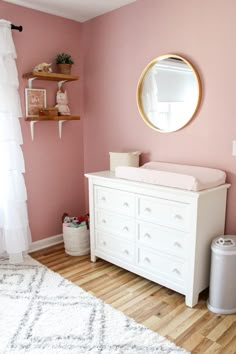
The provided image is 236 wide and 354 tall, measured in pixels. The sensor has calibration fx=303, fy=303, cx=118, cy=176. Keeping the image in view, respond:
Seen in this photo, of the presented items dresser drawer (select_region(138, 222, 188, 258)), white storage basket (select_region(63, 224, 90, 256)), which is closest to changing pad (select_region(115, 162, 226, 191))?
dresser drawer (select_region(138, 222, 188, 258))

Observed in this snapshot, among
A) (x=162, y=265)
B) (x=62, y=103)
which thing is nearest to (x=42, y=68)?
(x=62, y=103)

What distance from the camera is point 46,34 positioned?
2916 millimetres

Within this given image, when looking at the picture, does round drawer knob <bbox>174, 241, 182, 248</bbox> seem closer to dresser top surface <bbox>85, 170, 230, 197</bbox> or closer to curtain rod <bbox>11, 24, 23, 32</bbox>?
dresser top surface <bbox>85, 170, 230, 197</bbox>

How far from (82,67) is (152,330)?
8.54 feet

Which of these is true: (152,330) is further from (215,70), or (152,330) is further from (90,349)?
(215,70)

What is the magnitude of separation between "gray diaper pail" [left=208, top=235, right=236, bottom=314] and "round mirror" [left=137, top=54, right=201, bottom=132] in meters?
1.00

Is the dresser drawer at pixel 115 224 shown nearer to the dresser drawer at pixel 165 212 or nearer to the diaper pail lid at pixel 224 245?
the dresser drawer at pixel 165 212

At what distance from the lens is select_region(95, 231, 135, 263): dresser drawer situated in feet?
8.20

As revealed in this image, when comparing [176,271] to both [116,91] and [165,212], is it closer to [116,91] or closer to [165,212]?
[165,212]

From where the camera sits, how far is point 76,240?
2945mm

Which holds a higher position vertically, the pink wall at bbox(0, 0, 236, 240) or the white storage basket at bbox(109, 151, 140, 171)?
the pink wall at bbox(0, 0, 236, 240)

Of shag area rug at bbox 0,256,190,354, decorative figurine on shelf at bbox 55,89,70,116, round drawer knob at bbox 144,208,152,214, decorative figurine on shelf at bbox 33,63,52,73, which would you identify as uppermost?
decorative figurine on shelf at bbox 33,63,52,73

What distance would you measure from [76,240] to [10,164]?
95 centimetres

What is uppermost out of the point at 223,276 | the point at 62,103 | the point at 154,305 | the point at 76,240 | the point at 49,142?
the point at 62,103
